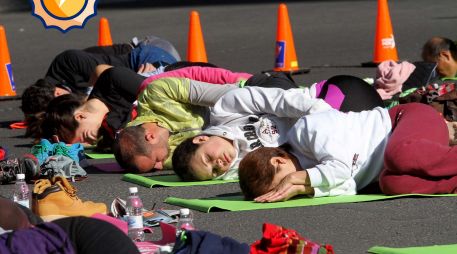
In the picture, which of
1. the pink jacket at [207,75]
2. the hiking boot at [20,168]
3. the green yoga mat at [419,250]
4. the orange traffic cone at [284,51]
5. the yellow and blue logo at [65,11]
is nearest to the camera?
the green yoga mat at [419,250]

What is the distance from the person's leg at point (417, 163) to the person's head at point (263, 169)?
0.54 meters

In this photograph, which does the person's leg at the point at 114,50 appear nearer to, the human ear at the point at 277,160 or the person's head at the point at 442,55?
the person's head at the point at 442,55

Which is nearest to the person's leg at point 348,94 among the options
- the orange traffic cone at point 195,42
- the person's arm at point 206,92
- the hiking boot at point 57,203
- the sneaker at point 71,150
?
the person's arm at point 206,92

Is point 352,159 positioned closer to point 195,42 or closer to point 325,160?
point 325,160

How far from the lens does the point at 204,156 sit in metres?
7.12

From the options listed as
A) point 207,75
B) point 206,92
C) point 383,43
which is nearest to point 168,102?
point 206,92

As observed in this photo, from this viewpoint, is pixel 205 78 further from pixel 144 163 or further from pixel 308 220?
pixel 308 220

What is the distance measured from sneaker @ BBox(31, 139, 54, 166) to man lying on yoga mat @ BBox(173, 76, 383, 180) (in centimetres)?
135

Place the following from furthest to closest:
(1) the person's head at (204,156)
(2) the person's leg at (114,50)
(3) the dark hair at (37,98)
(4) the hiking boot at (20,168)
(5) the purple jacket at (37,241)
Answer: (2) the person's leg at (114,50), (3) the dark hair at (37,98), (4) the hiking boot at (20,168), (1) the person's head at (204,156), (5) the purple jacket at (37,241)

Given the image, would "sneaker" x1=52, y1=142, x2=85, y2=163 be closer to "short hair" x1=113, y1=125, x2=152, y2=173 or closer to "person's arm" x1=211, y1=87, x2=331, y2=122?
"short hair" x1=113, y1=125, x2=152, y2=173

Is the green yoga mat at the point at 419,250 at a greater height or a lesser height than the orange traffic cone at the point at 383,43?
greater

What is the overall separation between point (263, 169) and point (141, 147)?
1599 mm

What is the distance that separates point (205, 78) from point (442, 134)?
8.57 feet

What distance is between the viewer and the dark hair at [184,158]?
7.11 meters
